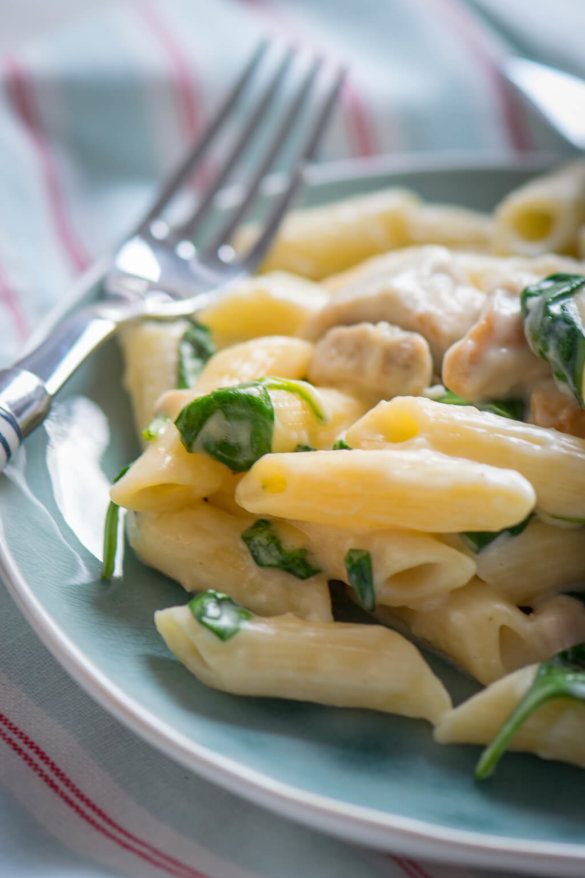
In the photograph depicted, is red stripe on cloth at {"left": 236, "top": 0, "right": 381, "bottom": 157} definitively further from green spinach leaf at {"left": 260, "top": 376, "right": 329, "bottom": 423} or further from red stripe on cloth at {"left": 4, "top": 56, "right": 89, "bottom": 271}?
green spinach leaf at {"left": 260, "top": 376, "right": 329, "bottom": 423}

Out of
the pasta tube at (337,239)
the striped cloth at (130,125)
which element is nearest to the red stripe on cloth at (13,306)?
the striped cloth at (130,125)

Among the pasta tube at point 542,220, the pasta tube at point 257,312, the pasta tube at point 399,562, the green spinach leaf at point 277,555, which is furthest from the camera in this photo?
the pasta tube at point 542,220

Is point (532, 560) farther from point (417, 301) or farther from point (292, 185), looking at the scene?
point (292, 185)

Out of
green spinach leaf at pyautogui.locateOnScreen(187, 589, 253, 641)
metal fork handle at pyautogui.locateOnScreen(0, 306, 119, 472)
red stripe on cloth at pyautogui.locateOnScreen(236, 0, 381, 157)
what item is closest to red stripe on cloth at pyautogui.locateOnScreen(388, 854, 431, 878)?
green spinach leaf at pyautogui.locateOnScreen(187, 589, 253, 641)

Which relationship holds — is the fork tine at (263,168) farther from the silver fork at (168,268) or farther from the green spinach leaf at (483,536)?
the green spinach leaf at (483,536)

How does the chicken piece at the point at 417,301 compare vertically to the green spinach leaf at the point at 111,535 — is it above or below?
above

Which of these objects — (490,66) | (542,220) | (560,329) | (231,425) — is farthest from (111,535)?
(490,66)
